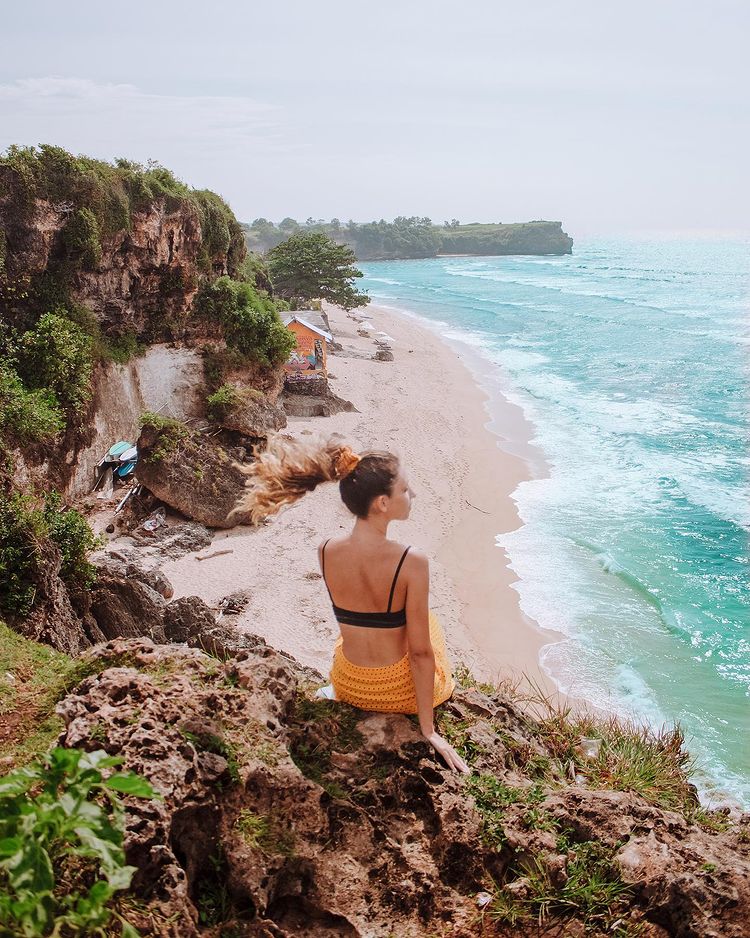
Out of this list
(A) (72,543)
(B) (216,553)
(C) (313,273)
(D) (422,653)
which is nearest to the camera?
(D) (422,653)

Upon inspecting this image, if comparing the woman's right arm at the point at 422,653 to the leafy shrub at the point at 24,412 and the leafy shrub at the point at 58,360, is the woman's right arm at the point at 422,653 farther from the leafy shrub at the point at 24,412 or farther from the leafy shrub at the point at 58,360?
the leafy shrub at the point at 58,360

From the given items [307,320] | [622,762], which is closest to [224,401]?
[307,320]

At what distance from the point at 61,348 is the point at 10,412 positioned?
7.22 feet

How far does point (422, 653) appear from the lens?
12.3 ft

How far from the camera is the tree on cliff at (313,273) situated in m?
41.4

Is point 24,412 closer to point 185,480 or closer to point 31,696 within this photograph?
point 185,480

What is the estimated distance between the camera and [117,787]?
220 centimetres

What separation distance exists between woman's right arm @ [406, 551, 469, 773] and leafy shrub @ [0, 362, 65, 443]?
13617 millimetres

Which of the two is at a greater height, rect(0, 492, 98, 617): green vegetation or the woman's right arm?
the woman's right arm

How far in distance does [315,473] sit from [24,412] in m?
13.4

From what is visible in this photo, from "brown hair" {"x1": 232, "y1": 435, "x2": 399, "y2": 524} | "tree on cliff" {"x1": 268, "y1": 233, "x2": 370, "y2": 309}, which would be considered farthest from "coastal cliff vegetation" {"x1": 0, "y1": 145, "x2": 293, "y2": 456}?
"tree on cliff" {"x1": 268, "y1": 233, "x2": 370, "y2": 309}

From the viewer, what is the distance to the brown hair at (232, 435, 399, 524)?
12.3 feet

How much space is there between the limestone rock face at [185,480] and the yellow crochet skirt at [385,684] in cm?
1422

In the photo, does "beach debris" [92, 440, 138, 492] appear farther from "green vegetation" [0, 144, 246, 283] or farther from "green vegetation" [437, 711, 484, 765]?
"green vegetation" [437, 711, 484, 765]
